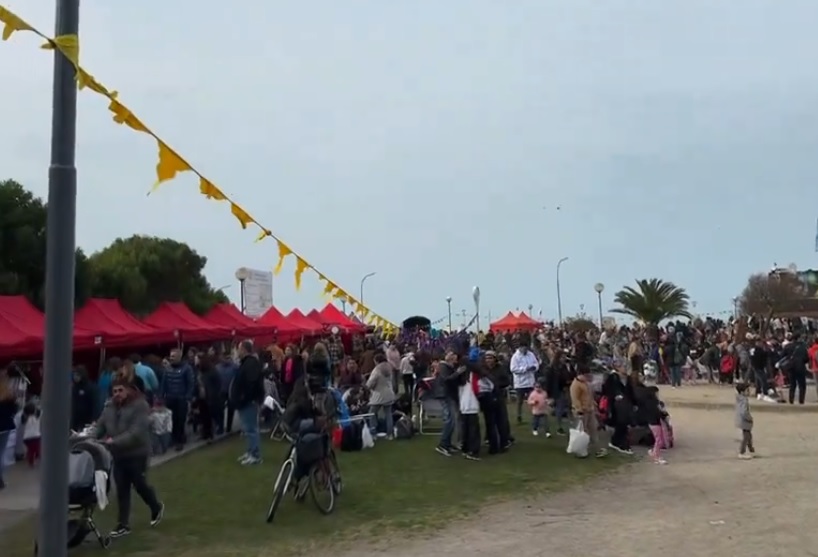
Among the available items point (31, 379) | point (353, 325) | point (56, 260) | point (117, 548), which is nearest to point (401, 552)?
point (117, 548)

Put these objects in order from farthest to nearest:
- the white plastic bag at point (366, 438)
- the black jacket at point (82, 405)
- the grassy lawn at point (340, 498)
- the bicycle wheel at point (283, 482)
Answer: the white plastic bag at point (366, 438) < the black jacket at point (82, 405) < the bicycle wheel at point (283, 482) < the grassy lawn at point (340, 498)

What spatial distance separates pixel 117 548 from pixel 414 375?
38.4ft

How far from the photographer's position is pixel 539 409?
666 inches

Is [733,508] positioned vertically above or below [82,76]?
below

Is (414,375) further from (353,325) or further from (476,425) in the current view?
(353,325)

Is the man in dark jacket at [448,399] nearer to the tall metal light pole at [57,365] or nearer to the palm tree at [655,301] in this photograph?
the tall metal light pole at [57,365]

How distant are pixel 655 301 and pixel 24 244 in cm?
3203

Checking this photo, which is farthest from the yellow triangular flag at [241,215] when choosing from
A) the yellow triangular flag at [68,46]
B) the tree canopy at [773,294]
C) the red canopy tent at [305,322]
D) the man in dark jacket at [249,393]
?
the tree canopy at [773,294]

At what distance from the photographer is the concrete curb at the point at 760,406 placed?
2194cm

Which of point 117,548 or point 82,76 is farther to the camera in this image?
point 117,548

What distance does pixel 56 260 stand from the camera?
4.38m

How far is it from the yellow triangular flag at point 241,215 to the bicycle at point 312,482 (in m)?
2.52

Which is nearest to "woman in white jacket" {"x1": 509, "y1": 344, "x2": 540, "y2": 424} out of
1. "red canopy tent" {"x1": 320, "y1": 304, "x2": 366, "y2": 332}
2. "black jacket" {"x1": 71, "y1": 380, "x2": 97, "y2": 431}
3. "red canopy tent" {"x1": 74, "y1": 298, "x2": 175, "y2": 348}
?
"red canopy tent" {"x1": 74, "y1": 298, "x2": 175, "y2": 348}

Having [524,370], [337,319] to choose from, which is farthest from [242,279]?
[524,370]
